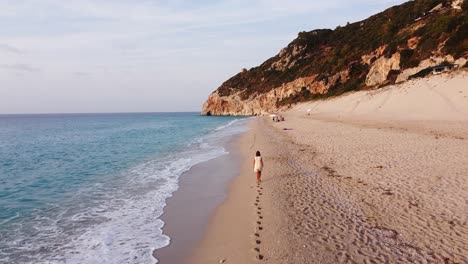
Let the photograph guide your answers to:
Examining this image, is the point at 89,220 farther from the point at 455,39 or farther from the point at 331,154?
the point at 455,39

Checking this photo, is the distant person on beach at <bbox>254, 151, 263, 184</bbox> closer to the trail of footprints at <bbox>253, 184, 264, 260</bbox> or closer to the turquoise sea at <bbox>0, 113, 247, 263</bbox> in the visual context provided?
the trail of footprints at <bbox>253, 184, 264, 260</bbox>

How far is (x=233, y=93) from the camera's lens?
12394 cm

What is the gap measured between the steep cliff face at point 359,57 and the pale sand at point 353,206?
28048mm

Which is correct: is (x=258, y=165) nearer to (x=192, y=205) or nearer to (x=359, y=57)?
(x=192, y=205)

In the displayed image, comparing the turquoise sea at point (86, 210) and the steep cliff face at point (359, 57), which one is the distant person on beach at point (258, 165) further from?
the steep cliff face at point (359, 57)

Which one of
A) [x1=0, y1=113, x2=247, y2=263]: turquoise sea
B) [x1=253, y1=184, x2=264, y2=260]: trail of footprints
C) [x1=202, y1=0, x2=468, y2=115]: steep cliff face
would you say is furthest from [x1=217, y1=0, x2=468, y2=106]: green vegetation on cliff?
[x1=0, y1=113, x2=247, y2=263]: turquoise sea

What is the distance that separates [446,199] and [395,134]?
14236 mm

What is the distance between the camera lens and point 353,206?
396 inches

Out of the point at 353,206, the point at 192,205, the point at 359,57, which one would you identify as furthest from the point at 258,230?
Result: the point at 359,57

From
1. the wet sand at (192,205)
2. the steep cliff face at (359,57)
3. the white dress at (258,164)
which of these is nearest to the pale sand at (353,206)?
the wet sand at (192,205)

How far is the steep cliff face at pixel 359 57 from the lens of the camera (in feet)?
156

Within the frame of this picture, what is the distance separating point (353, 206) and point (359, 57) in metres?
63.5

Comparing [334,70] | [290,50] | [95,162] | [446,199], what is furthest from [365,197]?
[290,50]

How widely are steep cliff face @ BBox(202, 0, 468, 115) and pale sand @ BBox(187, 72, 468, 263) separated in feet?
92.0
